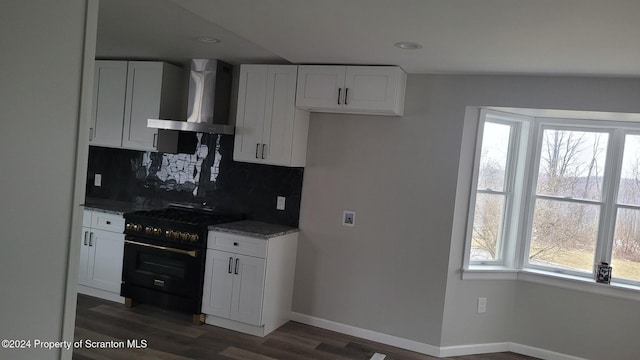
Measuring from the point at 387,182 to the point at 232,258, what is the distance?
4.86 ft

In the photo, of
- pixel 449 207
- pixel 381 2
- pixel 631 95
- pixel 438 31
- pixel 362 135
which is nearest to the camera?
pixel 381 2

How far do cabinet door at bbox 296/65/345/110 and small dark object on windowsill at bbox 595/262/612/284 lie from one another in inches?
99.4

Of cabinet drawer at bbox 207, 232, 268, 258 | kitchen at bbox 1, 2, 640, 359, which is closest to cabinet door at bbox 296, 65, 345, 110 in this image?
kitchen at bbox 1, 2, 640, 359

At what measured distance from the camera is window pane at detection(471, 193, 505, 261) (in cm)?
405

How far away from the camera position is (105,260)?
4.39 m

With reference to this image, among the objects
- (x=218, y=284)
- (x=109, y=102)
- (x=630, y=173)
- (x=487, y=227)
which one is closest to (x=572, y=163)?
(x=630, y=173)

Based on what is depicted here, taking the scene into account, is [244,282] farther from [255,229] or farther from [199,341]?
[199,341]

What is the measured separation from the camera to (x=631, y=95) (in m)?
3.37

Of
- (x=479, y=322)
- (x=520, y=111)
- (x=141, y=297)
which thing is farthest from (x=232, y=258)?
(x=520, y=111)

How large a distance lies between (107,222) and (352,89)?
8.61 ft

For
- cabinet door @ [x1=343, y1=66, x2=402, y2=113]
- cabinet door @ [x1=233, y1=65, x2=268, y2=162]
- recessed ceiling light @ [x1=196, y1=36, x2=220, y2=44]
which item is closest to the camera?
recessed ceiling light @ [x1=196, y1=36, x2=220, y2=44]

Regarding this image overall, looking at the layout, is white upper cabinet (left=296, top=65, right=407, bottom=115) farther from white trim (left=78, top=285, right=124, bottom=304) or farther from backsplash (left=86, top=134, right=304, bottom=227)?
white trim (left=78, top=285, right=124, bottom=304)

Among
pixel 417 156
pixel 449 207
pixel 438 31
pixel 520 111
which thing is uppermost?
pixel 438 31

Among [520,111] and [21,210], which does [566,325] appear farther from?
[21,210]
